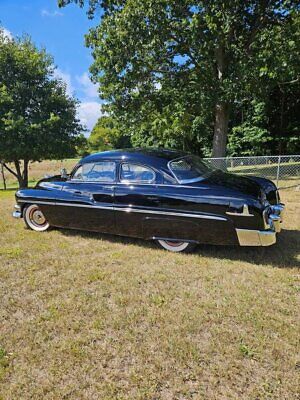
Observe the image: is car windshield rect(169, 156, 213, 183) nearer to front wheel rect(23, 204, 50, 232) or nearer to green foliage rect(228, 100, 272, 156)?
front wheel rect(23, 204, 50, 232)

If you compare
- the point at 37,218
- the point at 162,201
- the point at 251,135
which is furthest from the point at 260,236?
the point at 251,135

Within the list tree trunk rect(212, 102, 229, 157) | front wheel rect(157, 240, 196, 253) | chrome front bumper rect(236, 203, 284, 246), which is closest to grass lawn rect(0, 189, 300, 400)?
front wheel rect(157, 240, 196, 253)

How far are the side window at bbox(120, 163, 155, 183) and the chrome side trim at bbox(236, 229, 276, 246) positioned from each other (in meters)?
1.54

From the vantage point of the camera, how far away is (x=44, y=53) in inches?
539

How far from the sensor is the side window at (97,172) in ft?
14.8

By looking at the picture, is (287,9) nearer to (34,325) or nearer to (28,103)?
(28,103)

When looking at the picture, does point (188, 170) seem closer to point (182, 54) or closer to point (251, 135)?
point (182, 54)

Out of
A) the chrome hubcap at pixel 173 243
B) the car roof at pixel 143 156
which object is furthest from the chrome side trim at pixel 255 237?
the car roof at pixel 143 156

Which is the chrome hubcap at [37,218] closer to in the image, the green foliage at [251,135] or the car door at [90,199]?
the car door at [90,199]

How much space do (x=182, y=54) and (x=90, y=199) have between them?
462 inches

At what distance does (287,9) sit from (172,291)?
14370 mm

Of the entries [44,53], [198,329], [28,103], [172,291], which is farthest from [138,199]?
[44,53]

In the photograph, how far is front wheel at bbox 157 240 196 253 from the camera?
4.10m

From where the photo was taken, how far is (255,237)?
3605 millimetres
